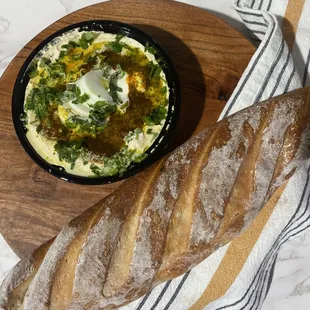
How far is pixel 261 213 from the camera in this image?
5.66 feet

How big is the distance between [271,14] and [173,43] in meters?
0.29

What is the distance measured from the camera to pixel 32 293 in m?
1.57

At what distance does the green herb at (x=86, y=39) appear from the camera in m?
1.73

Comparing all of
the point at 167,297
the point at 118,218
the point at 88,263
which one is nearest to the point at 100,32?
the point at 118,218

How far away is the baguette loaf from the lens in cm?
150

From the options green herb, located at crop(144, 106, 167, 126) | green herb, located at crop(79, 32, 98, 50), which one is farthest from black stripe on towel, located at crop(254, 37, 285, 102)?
green herb, located at crop(79, 32, 98, 50)

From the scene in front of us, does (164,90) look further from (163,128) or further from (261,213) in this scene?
(261,213)

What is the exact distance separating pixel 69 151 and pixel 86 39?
324 millimetres

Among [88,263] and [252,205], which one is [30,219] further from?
[252,205]

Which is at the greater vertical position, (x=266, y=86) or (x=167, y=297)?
(x=266, y=86)

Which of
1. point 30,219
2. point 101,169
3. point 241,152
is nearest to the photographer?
point 241,152

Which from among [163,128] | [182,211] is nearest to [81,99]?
[163,128]

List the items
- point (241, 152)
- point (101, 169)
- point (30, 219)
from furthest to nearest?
point (30, 219) → point (101, 169) → point (241, 152)

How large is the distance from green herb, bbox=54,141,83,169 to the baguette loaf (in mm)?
188
